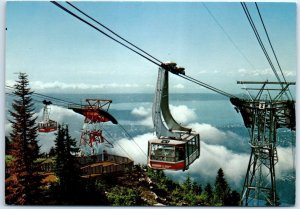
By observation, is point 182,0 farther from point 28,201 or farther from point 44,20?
point 28,201

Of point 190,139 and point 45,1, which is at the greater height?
point 45,1

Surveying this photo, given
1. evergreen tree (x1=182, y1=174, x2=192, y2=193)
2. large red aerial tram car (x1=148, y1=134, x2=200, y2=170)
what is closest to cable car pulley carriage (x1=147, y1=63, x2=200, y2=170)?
large red aerial tram car (x1=148, y1=134, x2=200, y2=170)

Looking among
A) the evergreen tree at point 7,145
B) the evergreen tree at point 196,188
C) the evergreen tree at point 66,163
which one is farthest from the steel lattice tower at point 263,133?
the evergreen tree at point 7,145

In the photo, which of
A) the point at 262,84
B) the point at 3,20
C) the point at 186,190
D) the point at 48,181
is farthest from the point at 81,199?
the point at 262,84

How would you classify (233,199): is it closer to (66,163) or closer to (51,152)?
(66,163)

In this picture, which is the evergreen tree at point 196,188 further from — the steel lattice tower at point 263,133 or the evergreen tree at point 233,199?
the steel lattice tower at point 263,133

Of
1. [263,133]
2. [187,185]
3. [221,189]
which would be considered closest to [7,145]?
[187,185]

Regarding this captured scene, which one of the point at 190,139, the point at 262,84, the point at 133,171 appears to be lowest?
the point at 133,171
